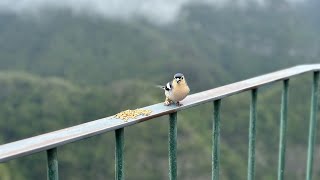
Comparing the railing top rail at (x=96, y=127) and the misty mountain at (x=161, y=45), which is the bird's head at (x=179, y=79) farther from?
the misty mountain at (x=161, y=45)

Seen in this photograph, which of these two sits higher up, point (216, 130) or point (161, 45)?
point (161, 45)

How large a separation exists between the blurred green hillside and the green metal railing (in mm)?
41293

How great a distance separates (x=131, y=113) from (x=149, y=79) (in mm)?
84820

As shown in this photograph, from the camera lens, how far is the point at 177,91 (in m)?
2.05

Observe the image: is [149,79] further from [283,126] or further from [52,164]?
[52,164]

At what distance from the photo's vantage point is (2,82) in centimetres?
8019

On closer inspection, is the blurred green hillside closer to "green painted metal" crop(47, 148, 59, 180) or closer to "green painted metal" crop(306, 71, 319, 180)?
"green painted metal" crop(306, 71, 319, 180)

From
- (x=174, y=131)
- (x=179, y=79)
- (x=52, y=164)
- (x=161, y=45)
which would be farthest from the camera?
(x=161, y=45)

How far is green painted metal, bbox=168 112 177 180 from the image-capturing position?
2.01m

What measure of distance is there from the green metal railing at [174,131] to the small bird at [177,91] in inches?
1.1

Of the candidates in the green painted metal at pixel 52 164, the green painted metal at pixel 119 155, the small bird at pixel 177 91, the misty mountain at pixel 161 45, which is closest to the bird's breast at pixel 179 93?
the small bird at pixel 177 91

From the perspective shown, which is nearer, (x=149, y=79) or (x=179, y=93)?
(x=179, y=93)

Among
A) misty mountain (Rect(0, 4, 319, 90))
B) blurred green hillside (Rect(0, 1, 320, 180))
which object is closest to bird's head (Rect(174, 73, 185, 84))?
blurred green hillside (Rect(0, 1, 320, 180))

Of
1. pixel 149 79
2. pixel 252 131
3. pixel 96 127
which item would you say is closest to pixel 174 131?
pixel 96 127
